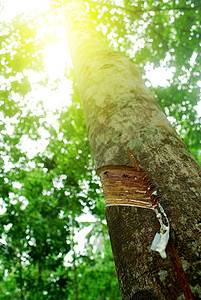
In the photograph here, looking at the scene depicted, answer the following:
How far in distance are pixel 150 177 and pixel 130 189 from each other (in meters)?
0.12

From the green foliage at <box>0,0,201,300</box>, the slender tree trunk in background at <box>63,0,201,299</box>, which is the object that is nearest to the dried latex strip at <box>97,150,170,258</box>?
the slender tree trunk in background at <box>63,0,201,299</box>

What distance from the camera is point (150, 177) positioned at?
0.80m

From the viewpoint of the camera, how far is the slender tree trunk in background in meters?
0.57

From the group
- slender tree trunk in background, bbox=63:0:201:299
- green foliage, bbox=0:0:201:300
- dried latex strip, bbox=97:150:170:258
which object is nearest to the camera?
slender tree trunk in background, bbox=63:0:201:299

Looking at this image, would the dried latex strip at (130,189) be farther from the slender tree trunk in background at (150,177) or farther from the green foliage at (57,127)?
the green foliage at (57,127)

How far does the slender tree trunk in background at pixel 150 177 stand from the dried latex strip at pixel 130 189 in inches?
1.1

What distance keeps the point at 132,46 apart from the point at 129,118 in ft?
17.8

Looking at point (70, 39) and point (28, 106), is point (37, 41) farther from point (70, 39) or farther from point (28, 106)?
point (70, 39)

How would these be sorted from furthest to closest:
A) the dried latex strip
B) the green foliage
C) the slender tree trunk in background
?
the green foliage → the dried latex strip → the slender tree trunk in background

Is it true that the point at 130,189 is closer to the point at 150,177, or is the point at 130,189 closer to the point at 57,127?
the point at 150,177

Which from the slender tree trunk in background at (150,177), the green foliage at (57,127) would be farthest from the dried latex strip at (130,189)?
the green foliage at (57,127)

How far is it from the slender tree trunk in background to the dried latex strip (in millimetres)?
27

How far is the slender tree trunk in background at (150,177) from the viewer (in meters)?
0.57

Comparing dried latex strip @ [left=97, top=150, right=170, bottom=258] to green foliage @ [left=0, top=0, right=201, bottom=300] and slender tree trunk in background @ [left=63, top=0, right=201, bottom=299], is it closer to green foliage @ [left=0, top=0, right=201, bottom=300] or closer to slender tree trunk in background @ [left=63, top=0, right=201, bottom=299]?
slender tree trunk in background @ [left=63, top=0, right=201, bottom=299]
